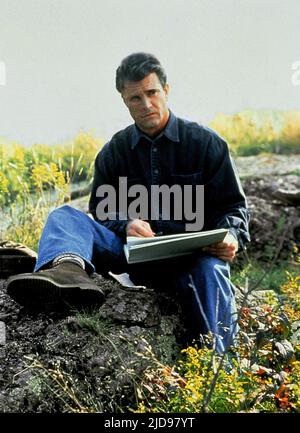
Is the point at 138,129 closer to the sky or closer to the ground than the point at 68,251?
closer to the sky

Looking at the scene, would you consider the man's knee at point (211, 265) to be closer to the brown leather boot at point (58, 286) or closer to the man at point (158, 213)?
the man at point (158, 213)

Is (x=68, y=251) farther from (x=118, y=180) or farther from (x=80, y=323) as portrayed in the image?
(x=118, y=180)

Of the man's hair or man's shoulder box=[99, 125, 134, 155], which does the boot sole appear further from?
the man's hair

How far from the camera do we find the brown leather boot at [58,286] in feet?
12.4

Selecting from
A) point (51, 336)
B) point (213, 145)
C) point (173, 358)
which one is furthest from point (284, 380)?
point (213, 145)

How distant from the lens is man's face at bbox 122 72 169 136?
14.6ft

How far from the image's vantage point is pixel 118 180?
4691mm

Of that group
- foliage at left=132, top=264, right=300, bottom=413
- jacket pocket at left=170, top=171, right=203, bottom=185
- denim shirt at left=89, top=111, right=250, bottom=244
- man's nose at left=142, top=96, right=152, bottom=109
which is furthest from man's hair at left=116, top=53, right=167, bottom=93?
foliage at left=132, top=264, right=300, bottom=413

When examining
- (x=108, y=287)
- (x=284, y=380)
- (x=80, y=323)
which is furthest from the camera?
(x=108, y=287)

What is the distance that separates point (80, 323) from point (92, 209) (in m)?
0.85

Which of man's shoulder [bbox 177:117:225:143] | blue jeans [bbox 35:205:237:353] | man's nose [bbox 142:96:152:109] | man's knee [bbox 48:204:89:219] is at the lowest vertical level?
blue jeans [bbox 35:205:237:353]

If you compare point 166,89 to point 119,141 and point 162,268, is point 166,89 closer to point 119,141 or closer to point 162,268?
point 119,141

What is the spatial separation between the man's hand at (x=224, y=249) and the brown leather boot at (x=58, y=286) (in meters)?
0.61

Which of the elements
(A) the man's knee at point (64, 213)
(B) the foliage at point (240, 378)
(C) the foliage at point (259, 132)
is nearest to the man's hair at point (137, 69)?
(A) the man's knee at point (64, 213)
